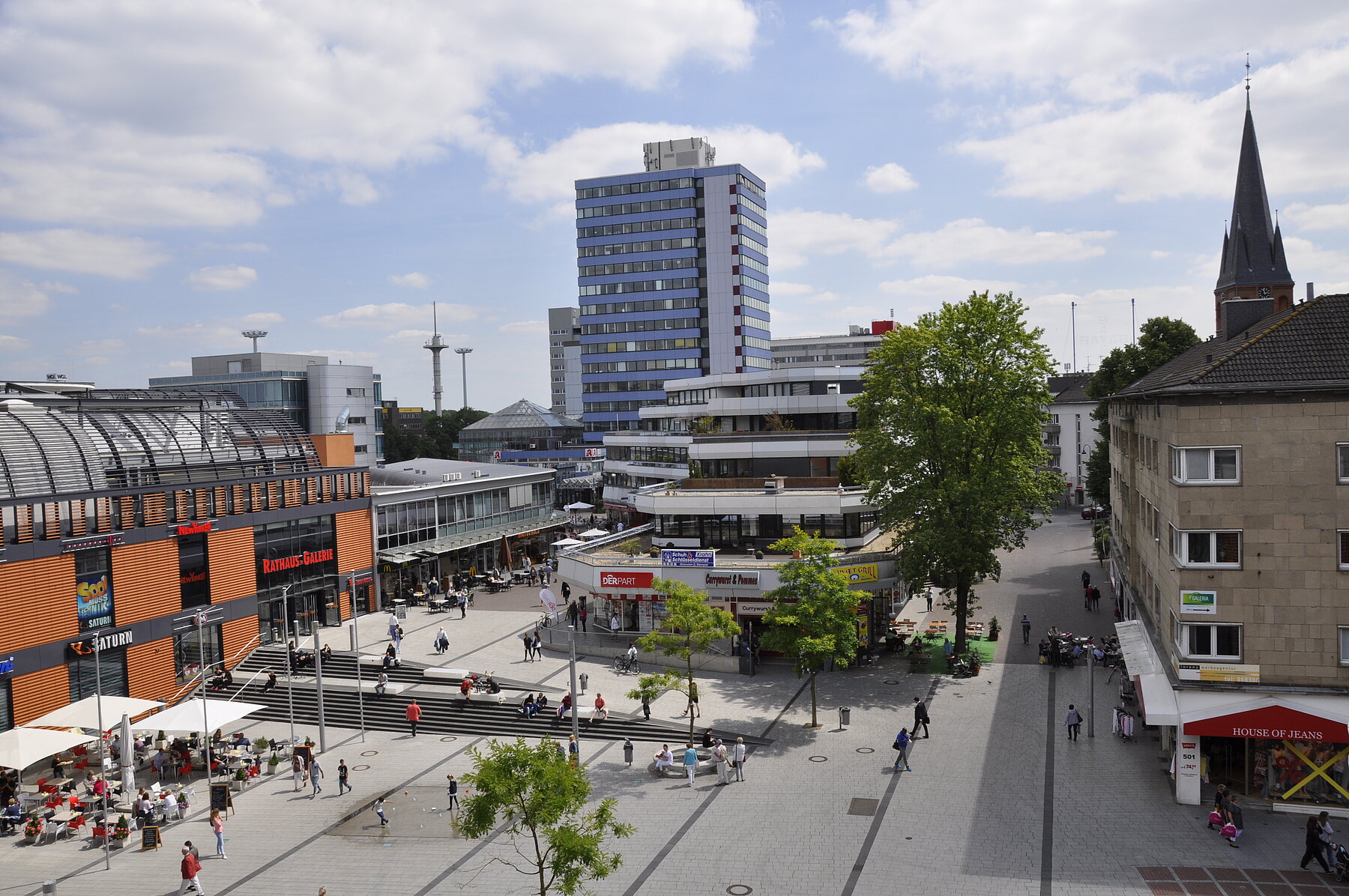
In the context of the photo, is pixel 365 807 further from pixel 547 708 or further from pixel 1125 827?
pixel 1125 827

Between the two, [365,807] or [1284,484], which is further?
[365,807]

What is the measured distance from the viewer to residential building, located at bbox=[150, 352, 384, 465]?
3834 inches

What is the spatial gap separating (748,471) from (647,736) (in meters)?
19.6

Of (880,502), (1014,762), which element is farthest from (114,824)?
(880,502)

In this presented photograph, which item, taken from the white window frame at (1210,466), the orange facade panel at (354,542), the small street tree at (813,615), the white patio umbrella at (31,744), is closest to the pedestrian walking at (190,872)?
the white patio umbrella at (31,744)

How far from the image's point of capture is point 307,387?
100 m

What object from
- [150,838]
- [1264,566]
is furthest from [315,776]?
[1264,566]

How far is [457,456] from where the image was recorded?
13400cm

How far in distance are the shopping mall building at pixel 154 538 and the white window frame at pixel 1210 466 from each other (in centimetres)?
3140

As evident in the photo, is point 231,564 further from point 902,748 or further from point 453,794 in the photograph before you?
point 902,748

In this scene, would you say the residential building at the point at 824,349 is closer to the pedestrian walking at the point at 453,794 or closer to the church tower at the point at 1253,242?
the church tower at the point at 1253,242

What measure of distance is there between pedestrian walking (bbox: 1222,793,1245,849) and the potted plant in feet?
92.3

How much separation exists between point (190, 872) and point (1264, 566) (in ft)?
89.4

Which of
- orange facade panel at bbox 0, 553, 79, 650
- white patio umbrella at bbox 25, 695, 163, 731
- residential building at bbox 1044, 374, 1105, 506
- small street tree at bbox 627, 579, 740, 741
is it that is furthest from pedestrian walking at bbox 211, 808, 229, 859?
residential building at bbox 1044, 374, 1105, 506
